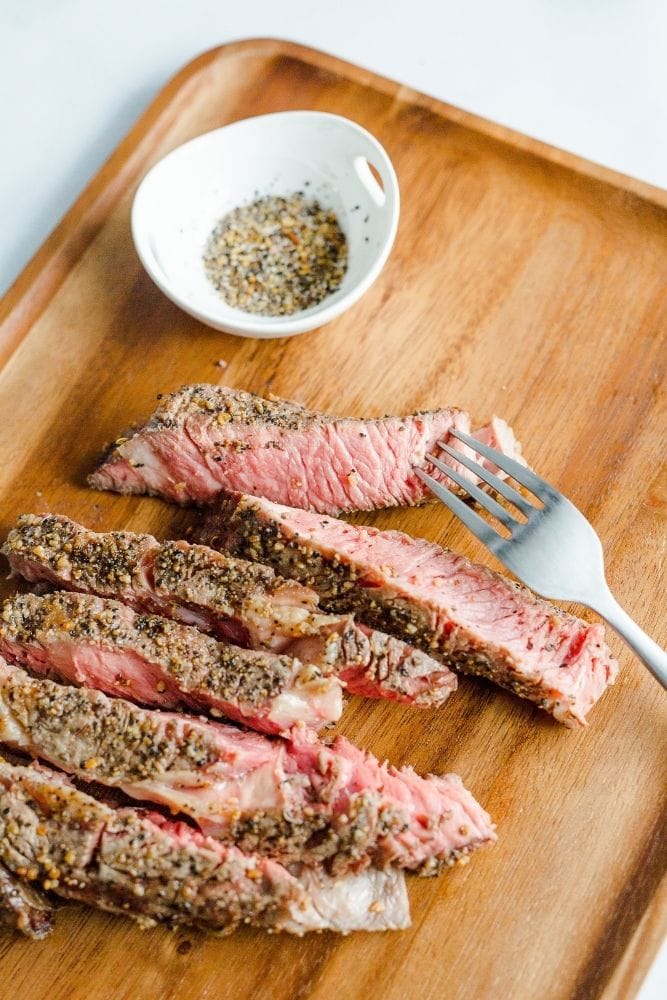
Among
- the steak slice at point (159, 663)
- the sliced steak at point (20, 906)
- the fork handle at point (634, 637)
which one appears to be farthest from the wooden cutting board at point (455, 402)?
the steak slice at point (159, 663)

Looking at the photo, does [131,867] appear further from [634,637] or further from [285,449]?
[634,637]

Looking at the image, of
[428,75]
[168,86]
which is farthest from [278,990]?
[428,75]

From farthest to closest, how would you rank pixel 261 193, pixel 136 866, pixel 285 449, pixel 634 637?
pixel 261 193 → pixel 285 449 → pixel 634 637 → pixel 136 866

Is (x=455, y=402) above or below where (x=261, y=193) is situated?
below

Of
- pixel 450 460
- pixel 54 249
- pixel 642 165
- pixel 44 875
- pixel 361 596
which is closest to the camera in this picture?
pixel 44 875

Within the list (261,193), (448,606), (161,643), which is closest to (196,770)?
(161,643)

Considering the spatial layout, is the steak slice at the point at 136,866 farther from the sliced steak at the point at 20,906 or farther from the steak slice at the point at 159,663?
the steak slice at the point at 159,663

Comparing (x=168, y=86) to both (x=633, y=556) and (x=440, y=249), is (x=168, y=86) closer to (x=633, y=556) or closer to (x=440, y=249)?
(x=440, y=249)

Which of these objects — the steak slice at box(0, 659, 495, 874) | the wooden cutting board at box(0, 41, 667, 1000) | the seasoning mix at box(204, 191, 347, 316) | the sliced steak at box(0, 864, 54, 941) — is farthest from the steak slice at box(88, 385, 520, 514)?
the sliced steak at box(0, 864, 54, 941)
